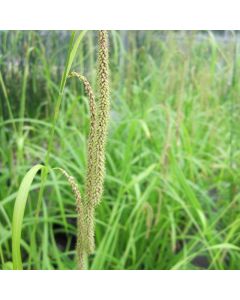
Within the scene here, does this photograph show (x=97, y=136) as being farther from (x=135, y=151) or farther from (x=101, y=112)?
(x=135, y=151)

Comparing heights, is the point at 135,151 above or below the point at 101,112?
below

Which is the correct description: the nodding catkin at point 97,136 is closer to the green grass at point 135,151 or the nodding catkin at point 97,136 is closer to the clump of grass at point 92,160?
the clump of grass at point 92,160

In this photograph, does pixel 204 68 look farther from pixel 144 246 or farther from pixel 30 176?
pixel 30 176

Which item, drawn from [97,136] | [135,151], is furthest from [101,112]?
[135,151]

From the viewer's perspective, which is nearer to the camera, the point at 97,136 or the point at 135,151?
the point at 97,136

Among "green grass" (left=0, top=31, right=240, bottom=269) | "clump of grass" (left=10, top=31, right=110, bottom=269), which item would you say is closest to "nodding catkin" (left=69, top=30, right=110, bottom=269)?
"clump of grass" (left=10, top=31, right=110, bottom=269)

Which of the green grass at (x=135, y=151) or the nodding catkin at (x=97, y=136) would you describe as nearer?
the nodding catkin at (x=97, y=136)

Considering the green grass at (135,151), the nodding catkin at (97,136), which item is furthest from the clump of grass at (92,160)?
the green grass at (135,151)

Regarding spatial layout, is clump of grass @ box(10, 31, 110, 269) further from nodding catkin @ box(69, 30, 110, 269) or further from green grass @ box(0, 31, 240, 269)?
green grass @ box(0, 31, 240, 269)

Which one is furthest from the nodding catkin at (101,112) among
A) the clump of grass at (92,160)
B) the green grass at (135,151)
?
the green grass at (135,151)
